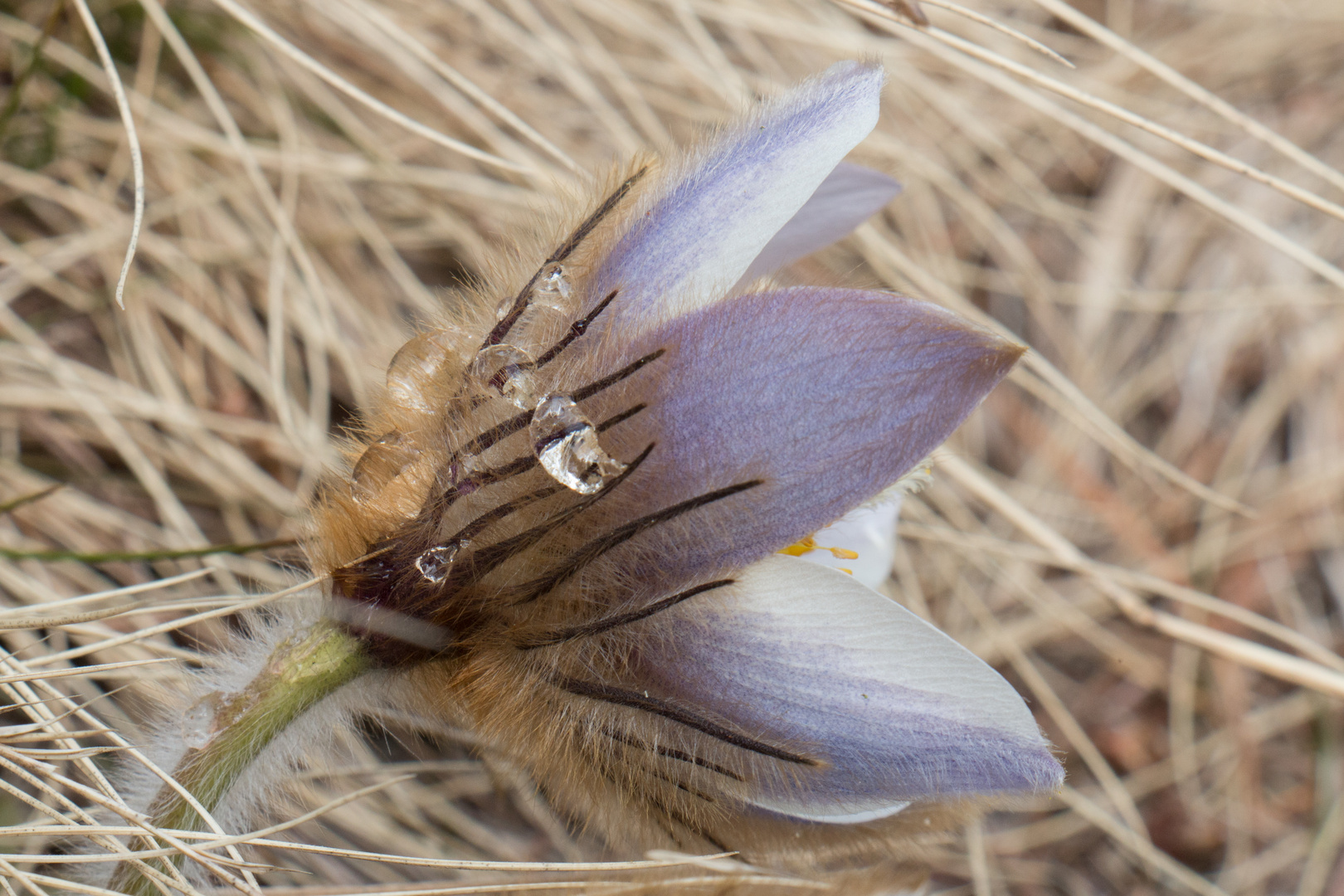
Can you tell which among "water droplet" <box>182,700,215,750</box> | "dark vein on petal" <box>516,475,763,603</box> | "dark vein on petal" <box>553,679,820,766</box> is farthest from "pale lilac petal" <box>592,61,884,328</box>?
"water droplet" <box>182,700,215,750</box>

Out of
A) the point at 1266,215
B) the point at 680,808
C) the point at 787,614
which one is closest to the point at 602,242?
the point at 787,614

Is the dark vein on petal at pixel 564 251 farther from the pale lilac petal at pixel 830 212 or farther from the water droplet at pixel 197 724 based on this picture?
the water droplet at pixel 197 724

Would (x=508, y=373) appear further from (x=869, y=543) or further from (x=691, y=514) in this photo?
(x=869, y=543)

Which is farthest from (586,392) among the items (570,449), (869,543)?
(869,543)

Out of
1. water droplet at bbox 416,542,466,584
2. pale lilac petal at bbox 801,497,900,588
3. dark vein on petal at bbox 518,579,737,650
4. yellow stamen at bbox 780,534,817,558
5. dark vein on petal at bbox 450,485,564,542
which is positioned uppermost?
pale lilac petal at bbox 801,497,900,588

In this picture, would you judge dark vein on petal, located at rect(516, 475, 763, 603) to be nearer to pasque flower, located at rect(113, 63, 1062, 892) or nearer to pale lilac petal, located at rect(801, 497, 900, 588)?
pasque flower, located at rect(113, 63, 1062, 892)

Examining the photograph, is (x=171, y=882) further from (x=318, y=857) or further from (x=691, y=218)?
(x=691, y=218)

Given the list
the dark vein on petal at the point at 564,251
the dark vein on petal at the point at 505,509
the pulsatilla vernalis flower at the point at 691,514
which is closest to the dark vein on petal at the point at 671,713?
the pulsatilla vernalis flower at the point at 691,514
